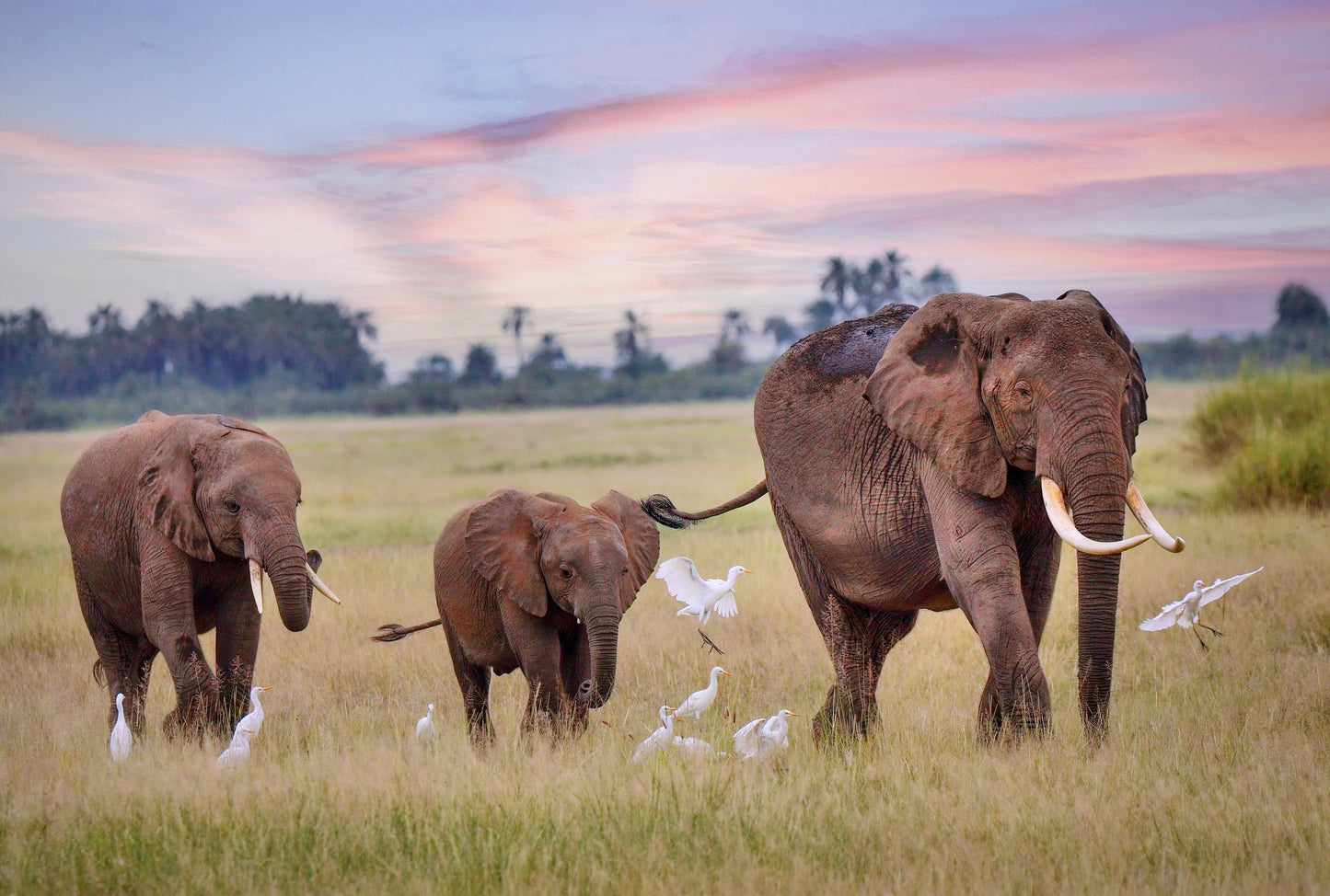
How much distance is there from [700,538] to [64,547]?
26.1 feet

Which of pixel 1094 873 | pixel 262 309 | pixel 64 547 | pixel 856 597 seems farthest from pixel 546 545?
pixel 262 309

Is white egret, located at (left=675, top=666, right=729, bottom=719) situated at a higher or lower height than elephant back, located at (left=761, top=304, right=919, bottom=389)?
lower

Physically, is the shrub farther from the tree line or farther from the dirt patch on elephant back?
the tree line

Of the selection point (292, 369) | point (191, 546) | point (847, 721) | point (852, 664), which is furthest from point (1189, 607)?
point (292, 369)

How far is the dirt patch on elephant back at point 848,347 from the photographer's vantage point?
7070 millimetres

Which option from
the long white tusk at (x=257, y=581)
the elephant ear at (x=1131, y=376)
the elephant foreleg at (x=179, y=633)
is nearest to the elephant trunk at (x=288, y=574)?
the long white tusk at (x=257, y=581)

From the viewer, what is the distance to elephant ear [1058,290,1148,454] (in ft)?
19.0

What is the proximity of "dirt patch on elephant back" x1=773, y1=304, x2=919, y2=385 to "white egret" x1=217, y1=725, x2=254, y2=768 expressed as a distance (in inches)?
129

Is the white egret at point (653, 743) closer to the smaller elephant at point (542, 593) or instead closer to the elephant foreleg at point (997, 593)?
the smaller elephant at point (542, 593)

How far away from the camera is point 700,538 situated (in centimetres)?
1719

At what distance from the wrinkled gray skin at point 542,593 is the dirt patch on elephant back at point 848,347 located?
1239mm

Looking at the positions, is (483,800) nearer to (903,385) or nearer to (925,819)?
(925,819)

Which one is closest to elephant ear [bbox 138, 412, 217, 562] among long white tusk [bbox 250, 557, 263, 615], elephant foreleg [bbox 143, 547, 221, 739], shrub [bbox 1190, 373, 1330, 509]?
elephant foreleg [bbox 143, 547, 221, 739]

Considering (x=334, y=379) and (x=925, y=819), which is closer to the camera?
(x=925, y=819)
